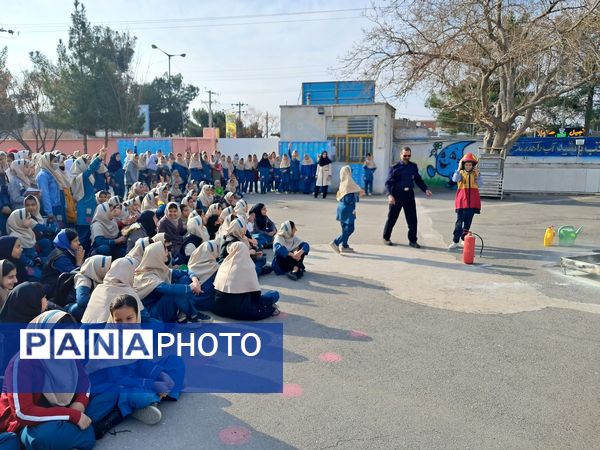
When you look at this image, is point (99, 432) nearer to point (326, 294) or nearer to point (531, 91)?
point (326, 294)

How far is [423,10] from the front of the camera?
15.4 m

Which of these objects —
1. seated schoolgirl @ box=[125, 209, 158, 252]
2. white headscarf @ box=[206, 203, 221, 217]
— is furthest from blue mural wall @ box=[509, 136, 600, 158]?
seated schoolgirl @ box=[125, 209, 158, 252]

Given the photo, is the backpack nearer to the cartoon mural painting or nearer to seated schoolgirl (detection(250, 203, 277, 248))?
seated schoolgirl (detection(250, 203, 277, 248))

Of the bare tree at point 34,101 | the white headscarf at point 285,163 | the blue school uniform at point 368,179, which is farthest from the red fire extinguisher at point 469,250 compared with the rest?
the bare tree at point 34,101

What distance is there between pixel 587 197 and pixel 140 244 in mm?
18800

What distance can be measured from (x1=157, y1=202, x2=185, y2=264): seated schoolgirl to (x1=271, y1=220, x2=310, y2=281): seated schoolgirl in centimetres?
156

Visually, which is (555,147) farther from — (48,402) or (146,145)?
(48,402)

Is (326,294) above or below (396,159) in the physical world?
below

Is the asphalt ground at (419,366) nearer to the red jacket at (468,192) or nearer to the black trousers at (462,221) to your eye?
the black trousers at (462,221)

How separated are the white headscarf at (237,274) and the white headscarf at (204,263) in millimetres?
293

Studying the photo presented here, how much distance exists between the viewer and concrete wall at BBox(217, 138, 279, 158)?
84.2ft

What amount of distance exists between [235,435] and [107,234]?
508cm

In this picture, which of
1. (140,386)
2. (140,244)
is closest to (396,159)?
(140,244)

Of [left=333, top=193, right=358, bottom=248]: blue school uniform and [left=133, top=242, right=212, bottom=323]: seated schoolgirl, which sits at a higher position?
[left=333, top=193, right=358, bottom=248]: blue school uniform
